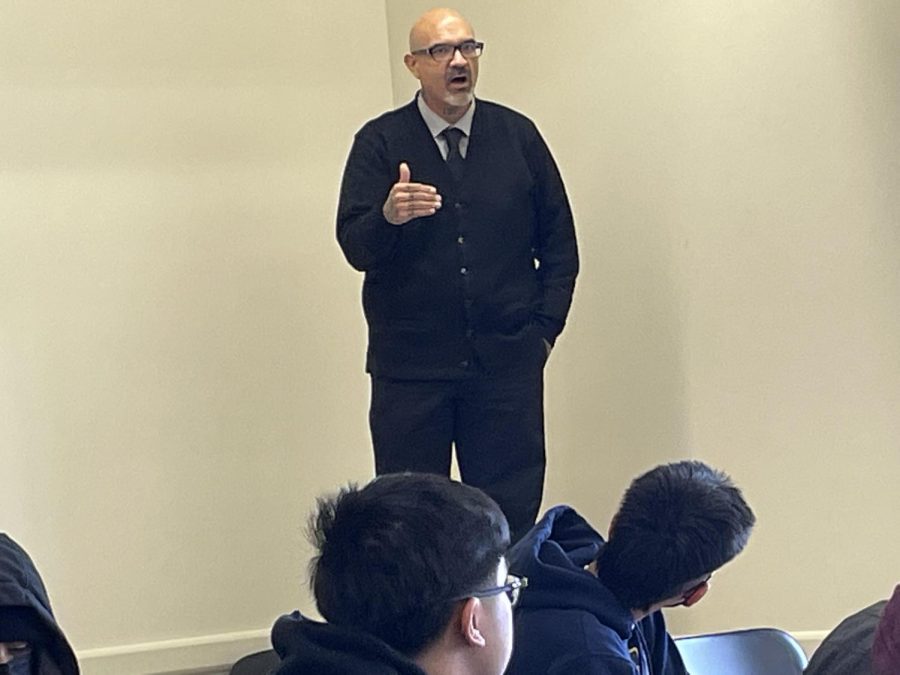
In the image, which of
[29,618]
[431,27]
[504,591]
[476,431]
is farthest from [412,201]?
[504,591]

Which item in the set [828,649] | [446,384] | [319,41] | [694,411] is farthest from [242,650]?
[828,649]

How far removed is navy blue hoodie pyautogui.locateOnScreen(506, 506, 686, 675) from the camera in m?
1.60

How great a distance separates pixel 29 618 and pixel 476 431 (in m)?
1.20

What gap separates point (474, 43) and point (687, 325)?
84 cm

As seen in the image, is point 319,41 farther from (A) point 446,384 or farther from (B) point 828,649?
(B) point 828,649

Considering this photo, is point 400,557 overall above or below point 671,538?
above

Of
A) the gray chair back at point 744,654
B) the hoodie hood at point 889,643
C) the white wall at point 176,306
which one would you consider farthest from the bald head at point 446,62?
the hoodie hood at point 889,643

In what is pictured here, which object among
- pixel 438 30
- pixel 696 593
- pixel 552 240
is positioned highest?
pixel 438 30

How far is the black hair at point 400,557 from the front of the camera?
45.2 inches

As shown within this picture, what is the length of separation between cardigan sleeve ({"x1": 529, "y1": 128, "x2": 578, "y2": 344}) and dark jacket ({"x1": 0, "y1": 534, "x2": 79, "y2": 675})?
1.29 metres

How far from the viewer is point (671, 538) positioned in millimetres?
1745

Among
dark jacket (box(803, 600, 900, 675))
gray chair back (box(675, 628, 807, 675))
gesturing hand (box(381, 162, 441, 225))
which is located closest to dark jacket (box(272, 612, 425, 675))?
dark jacket (box(803, 600, 900, 675))

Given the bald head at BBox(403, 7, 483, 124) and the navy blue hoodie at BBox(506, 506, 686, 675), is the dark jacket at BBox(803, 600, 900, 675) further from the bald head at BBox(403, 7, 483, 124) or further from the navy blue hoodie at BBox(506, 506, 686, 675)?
the bald head at BBox(403, 7, 483, 124)

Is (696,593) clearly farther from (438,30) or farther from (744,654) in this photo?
(438,30)
